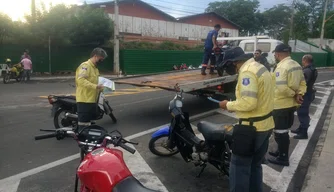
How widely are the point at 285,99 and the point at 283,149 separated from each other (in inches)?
31.4

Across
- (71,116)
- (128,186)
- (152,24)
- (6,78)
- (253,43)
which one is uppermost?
(152,24)

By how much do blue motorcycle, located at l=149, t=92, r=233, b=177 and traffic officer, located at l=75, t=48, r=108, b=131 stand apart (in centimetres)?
145

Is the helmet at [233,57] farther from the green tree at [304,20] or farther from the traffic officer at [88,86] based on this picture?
the green tree at [304,20]

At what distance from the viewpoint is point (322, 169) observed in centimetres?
506

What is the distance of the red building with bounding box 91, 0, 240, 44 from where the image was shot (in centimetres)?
3430

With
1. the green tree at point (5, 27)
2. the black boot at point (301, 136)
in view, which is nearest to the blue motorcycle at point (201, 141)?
the black boot at point (301, 136)

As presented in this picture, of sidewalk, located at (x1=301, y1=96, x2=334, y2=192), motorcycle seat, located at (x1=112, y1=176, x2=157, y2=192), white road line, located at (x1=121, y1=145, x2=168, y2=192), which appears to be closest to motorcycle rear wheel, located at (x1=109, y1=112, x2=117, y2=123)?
white road line, located at (x1=121, y1=145, x2=168, y2=192)

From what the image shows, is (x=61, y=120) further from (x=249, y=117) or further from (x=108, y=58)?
(x=108, y=58)

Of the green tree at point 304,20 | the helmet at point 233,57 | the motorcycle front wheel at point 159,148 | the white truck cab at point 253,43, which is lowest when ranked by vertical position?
the motorcycle front wheel at point 159,148

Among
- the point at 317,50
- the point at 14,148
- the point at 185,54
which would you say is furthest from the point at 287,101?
the point at 317,50

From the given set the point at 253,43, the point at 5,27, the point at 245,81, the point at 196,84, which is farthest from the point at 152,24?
the point at 245,81

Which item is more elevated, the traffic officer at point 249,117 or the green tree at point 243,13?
the green tree at point 243,13

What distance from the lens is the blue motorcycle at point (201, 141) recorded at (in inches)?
173

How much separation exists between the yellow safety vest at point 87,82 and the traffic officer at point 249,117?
287 centimetres
